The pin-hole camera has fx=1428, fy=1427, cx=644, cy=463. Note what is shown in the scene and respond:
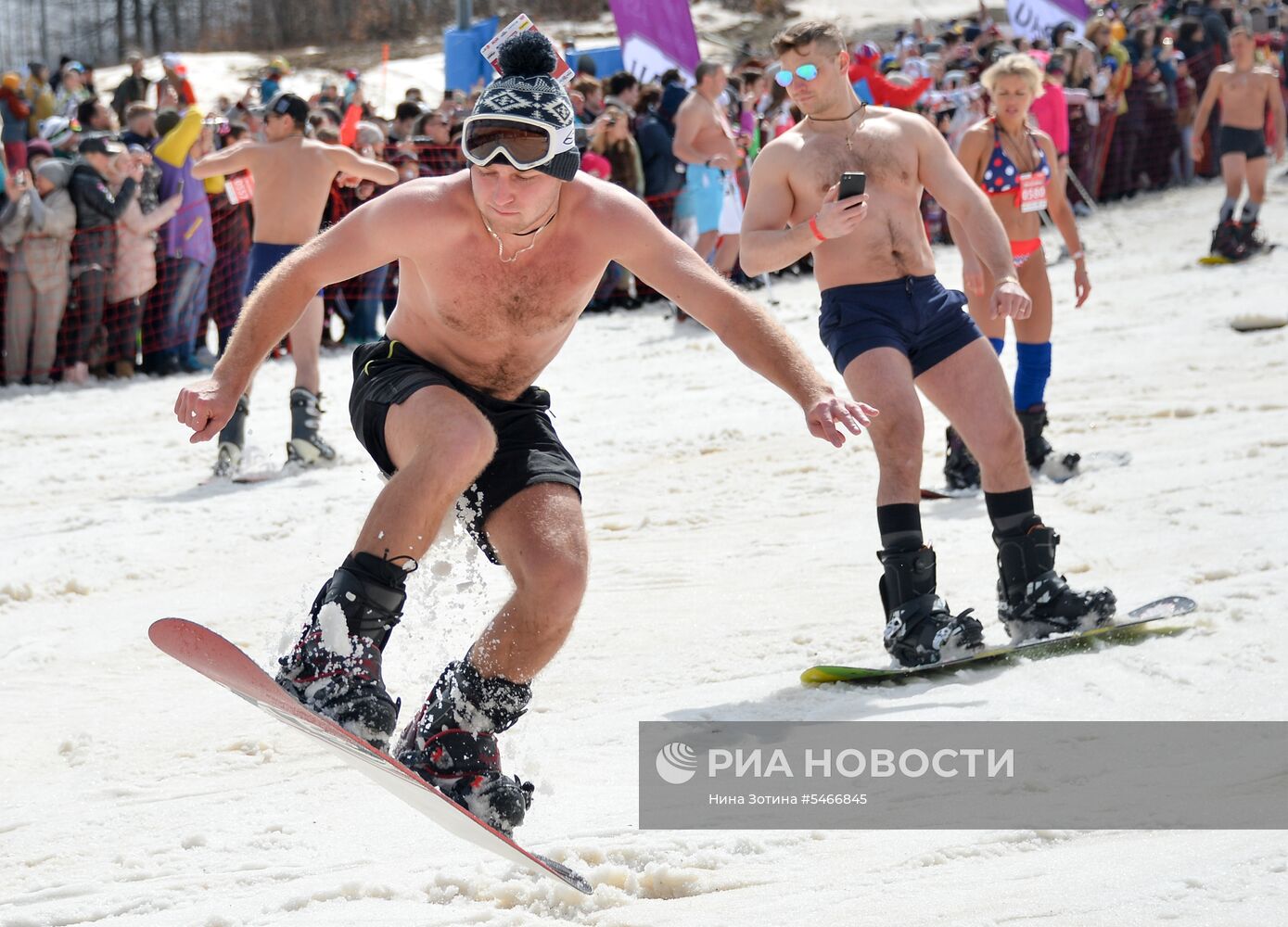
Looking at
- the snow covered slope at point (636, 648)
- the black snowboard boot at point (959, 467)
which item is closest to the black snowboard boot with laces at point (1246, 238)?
the snow covered slope at point (636, 648)

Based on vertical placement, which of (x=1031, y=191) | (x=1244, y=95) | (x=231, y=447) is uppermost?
(x=1244, y=95)

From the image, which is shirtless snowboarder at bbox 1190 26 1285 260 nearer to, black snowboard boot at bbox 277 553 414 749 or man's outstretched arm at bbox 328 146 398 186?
man's outstretched arm at bbox 328 146 398 186

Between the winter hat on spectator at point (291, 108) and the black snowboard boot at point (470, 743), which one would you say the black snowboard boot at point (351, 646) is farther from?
the winter hat on spectator at point (291, 108)

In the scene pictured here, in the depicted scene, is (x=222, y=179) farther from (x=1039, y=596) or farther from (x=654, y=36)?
(x=1039, y=596)

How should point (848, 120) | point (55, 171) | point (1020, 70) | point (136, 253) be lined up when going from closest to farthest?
point (848, 120)
point (1020, 70)
point (55, 171)
point (136, 253)

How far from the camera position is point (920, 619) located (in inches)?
183

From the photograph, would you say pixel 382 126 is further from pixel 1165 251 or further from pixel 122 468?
pixel 1165 251

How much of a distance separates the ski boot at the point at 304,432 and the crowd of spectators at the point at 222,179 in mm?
1573

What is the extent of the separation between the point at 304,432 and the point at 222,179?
165 inches

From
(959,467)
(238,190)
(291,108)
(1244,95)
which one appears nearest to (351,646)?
(959,467)

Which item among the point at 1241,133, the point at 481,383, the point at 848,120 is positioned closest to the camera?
the point at 481,383

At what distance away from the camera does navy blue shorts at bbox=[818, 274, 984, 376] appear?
15.8 ft

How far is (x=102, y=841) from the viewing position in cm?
374

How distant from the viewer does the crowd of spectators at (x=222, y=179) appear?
10250 mm
